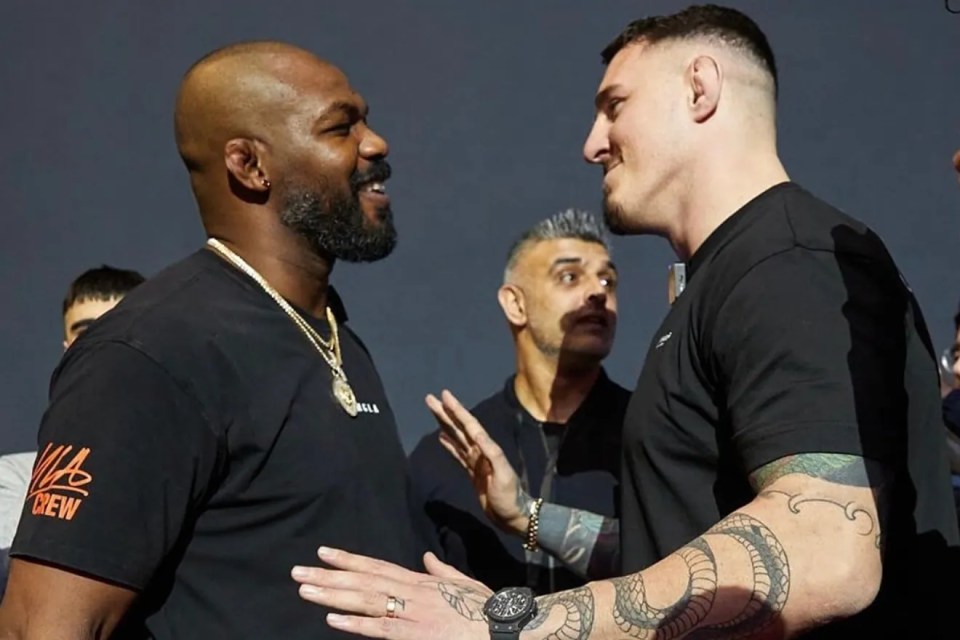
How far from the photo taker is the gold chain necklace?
6.81ft

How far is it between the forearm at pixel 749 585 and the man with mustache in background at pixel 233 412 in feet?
1.56

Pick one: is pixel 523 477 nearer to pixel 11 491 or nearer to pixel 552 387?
pixel 552 387

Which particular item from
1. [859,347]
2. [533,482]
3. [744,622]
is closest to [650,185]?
[859,347]

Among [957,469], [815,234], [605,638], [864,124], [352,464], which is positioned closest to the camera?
[605,638]

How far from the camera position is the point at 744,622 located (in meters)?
1.57

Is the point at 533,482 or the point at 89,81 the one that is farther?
the point at 89,81

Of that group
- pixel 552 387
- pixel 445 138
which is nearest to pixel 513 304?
pixel 552 387

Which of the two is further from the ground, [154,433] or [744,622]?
[154,433]

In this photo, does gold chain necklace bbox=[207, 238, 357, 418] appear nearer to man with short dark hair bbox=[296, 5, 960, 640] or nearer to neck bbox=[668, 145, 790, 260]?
man with short dark hair bbox=[296, 5, 960, 640]

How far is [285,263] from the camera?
7.08 ft

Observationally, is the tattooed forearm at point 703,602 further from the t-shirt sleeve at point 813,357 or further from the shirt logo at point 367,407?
the shirt logo at point 367,407

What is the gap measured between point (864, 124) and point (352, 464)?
253 cm

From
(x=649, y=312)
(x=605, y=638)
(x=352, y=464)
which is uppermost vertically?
(x=649, y=312)

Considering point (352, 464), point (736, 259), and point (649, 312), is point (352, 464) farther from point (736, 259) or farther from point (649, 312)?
point (649, 312)
